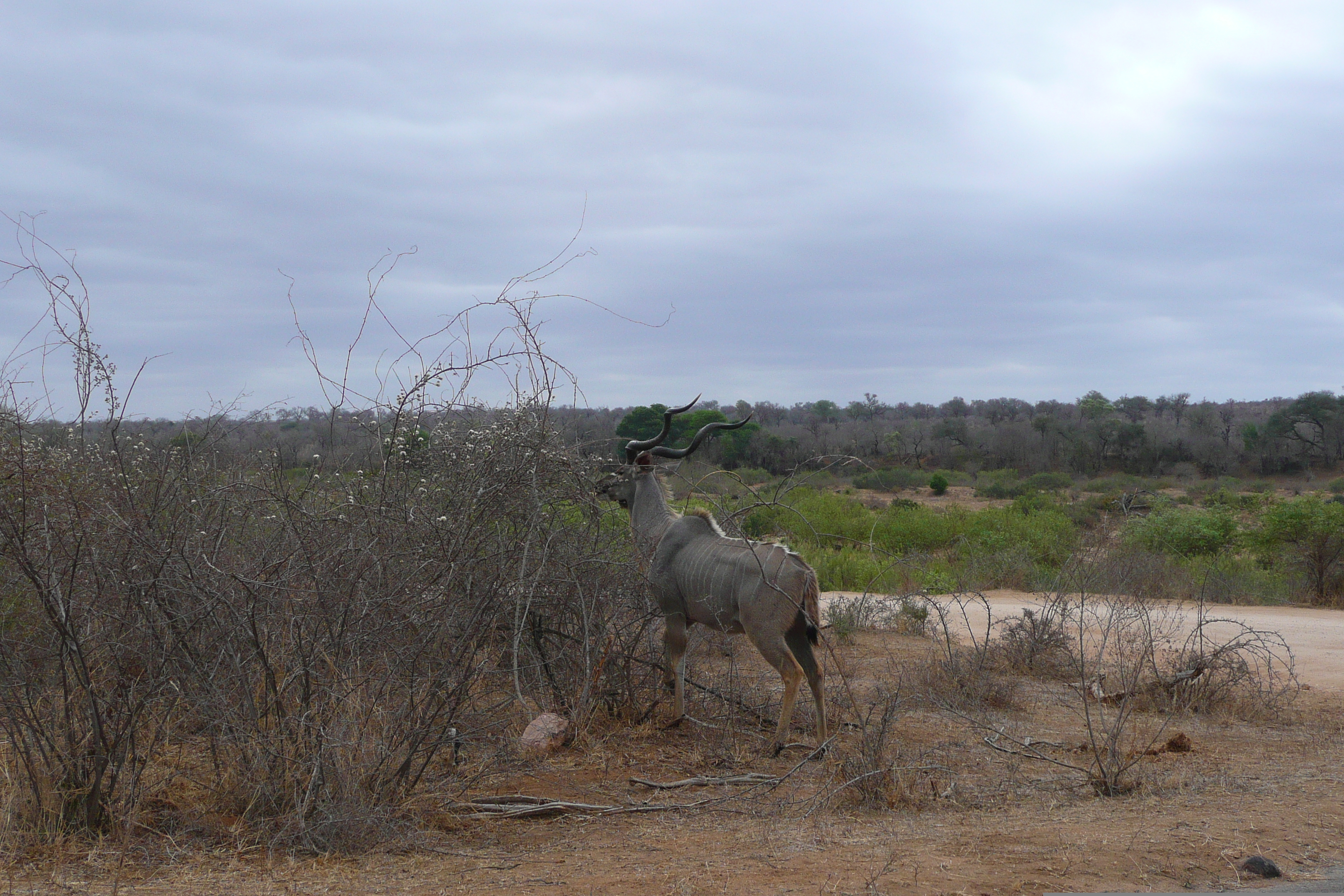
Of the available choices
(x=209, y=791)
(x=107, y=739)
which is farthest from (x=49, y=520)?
(x=209, y=791)

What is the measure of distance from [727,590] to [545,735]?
5.59 ft

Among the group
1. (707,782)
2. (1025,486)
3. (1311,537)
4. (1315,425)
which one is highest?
(1315,425)

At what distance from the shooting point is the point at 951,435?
2386 inches

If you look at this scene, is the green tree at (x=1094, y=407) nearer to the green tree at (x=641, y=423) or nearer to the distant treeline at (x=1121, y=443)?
the distant treeline at (x=1121, y=443)

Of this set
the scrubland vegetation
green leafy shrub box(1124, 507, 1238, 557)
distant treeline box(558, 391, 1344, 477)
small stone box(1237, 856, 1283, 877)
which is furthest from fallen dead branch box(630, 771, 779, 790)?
distant treeline box(558, 391, 1344, 477)

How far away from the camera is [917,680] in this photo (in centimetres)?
1018

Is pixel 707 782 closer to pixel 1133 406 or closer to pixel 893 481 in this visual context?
pixel 893 481

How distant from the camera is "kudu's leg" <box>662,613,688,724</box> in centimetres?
795

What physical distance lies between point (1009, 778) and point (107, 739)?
5410 mm

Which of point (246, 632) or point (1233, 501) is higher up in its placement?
point (1233, 501)

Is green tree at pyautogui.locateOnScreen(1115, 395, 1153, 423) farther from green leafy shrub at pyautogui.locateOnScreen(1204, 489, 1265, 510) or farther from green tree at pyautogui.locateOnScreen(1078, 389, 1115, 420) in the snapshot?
green leafy shrub at pyautogui.locateOnScreen(1204, 489, 1265, 510)

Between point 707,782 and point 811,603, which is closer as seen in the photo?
point 707,782

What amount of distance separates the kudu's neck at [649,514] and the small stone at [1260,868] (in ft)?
15.2

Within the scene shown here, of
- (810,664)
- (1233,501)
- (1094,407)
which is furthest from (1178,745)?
(1094,407)
